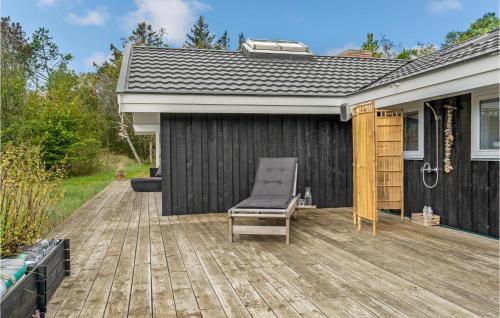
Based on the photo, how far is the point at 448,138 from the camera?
5668 mm

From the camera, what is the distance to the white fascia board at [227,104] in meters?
6.65

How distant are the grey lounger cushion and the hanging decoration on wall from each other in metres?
2.32

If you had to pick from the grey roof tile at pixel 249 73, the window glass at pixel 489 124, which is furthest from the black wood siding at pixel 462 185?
the grey roof tile at pixel 249 73

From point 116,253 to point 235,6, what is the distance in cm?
1804

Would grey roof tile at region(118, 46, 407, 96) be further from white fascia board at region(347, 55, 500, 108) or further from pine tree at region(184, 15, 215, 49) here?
pine tree at region(184, 15, 215, 49)

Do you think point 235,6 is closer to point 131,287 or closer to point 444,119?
point 444,119

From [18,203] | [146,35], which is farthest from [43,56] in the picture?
[18,203]

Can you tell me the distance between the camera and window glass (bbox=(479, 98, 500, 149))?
16.5ft

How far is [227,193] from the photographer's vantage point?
759 centimetres

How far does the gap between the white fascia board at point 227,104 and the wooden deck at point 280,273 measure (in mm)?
2104

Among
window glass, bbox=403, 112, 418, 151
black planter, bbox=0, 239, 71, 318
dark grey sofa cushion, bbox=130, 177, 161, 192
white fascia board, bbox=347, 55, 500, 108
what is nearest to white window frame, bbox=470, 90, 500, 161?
white fascia board, bbox=347, 55, 500, 108

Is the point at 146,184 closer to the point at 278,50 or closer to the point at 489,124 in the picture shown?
the point at 278,50

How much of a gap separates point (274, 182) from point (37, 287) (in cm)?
415

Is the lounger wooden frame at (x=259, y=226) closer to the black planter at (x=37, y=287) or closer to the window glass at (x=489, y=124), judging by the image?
the black planter at (x=37, y=287)
